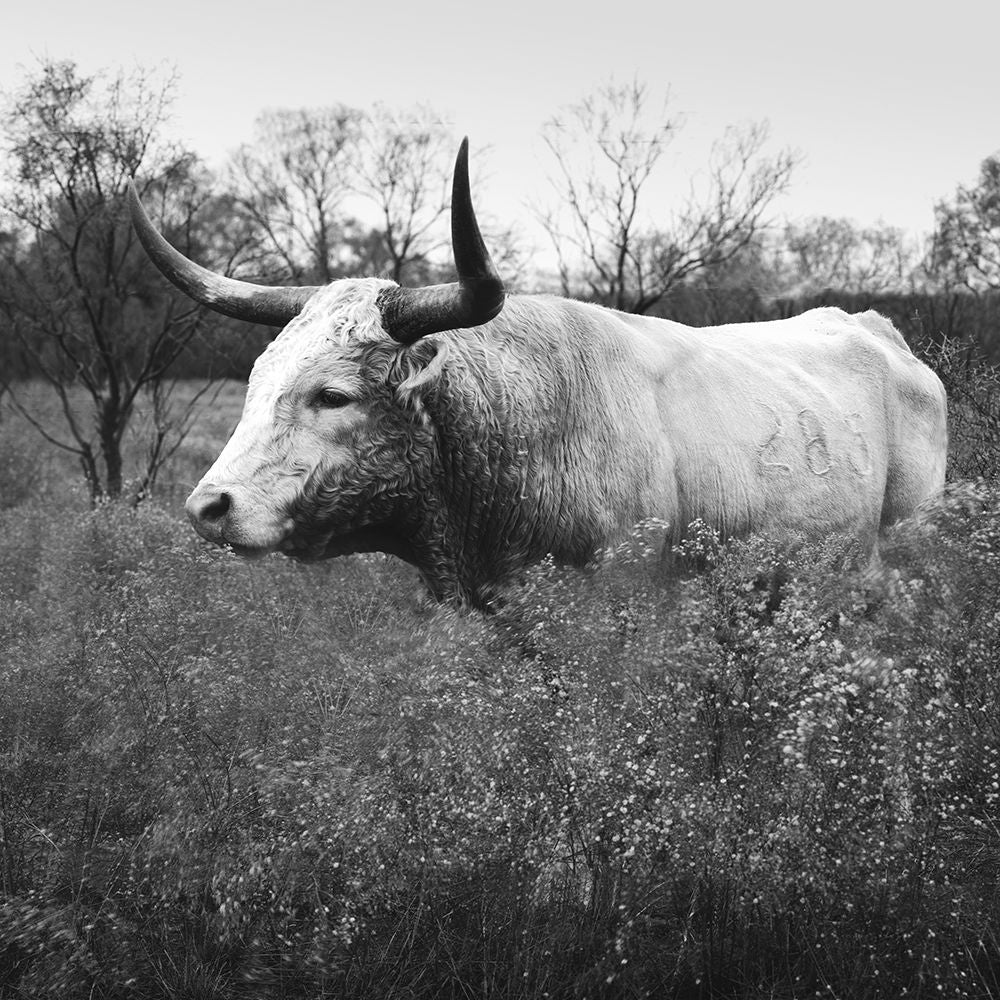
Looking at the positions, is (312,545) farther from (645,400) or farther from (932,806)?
(932,806)

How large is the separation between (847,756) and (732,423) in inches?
91.1

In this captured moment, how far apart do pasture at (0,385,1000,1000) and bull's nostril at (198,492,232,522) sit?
69 cm

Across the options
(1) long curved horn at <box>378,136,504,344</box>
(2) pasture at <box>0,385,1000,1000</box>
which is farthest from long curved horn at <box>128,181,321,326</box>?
(2) pasture at <box>0,385,1000,1000</box>

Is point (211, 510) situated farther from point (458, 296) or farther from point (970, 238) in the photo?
point (970, 238)

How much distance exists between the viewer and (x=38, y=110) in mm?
10266

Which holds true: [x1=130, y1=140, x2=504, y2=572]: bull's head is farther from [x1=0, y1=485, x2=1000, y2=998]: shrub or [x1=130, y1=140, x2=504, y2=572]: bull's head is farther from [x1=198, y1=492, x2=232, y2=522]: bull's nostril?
[x1=0, y1=485, x2=1000, y2=998]: shrub

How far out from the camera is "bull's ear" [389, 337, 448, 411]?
381 cm

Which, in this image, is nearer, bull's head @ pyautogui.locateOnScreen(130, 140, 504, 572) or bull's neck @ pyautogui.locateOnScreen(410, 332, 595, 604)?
bull's head @ pyautogui.locateOnScreen(130, 140, 504, 572)

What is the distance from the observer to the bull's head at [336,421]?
11.8 feet

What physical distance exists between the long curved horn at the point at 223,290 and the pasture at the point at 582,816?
1.60m

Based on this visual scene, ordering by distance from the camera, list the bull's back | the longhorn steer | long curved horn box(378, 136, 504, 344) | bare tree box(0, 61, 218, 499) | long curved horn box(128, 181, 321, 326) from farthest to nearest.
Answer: bare tree box(0, 61, 218, 499) → the bull's back → long curved horn box(128, 181, 321, 326) → the longhorn steer → long curved horn box(378, 136, 504, 344)

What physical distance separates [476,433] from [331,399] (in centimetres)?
57

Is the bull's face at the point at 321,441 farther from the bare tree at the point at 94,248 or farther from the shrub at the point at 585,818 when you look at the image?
the bare tree at the point at 94,248

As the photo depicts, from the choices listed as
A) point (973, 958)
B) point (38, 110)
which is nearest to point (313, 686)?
point (973, 958)
